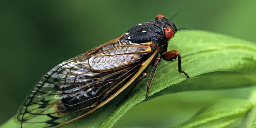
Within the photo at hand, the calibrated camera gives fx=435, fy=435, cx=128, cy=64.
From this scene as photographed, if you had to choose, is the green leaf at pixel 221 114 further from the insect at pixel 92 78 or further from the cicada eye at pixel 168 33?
the cicada eye at pixel 168 33

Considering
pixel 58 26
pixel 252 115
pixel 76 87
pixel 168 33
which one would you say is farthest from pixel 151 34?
pixel 58 26

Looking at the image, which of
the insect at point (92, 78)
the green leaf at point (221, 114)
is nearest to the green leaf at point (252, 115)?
the green leaf at point (221, 114)

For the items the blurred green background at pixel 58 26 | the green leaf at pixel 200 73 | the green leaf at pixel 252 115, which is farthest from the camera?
the blurred green background at pixel 58 26

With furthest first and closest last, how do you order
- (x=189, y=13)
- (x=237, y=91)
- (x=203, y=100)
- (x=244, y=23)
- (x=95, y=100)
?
(x=189, y=13)
(x=244, y=23)
(x=237, y=91)
(x=203, y=100)
(x=95, y=100)

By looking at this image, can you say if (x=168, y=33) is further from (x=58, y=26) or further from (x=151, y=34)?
(x=58, y=26)

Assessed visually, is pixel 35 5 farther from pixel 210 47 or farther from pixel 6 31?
pixel 210 47

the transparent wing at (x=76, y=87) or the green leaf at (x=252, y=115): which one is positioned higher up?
the transparent wing at (x=76, y=87)

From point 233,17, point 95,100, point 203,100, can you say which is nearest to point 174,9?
point 233,17
